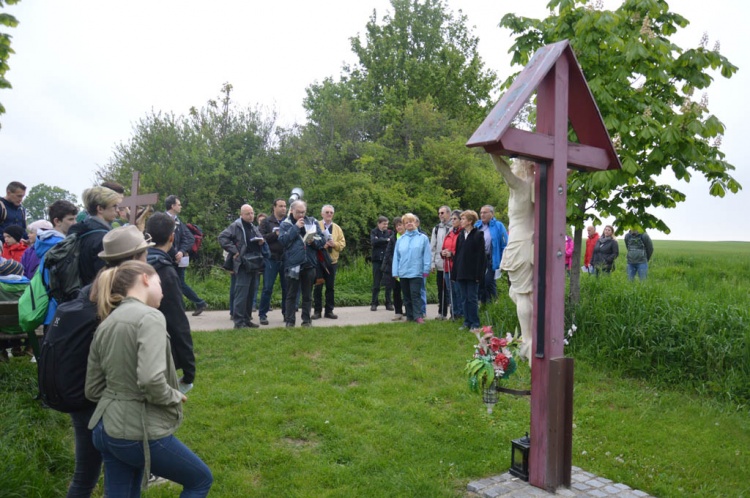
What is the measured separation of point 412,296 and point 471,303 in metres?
1.31

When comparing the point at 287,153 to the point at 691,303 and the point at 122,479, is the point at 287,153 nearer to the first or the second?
the point at 691,303

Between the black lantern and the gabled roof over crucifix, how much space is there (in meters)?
2.18

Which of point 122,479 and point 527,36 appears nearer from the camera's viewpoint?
point 122,479

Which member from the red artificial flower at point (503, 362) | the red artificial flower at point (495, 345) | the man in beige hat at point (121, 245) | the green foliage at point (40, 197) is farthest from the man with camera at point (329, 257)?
the green foliage at point (40, 197)

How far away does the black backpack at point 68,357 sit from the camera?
10.0 feet

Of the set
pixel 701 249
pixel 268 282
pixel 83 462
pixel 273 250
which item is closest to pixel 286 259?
pixel 268 282

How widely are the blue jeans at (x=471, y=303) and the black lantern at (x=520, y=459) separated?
15.6 feet

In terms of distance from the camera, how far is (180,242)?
9539 millimetres

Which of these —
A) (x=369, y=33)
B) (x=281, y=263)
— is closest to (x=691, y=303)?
(x=281, y=263)

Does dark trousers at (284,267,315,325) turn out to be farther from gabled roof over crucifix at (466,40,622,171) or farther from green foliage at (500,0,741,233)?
gabled roof over crucifix at (466,40,622,171)

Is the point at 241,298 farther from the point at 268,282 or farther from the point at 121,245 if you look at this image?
the point at 121,245

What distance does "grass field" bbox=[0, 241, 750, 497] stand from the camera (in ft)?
14.4

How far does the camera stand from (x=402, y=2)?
102 ft

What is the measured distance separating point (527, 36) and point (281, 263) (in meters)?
5.69
